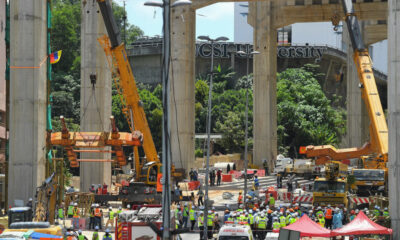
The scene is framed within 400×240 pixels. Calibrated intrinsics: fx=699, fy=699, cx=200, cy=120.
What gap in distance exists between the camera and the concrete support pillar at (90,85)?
55312 mm

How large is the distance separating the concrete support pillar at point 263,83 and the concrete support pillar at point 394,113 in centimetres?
4278

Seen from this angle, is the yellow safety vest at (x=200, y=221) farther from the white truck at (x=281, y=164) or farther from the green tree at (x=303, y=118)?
the green tree at (x=303, y=118)

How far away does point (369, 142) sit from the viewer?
158ft

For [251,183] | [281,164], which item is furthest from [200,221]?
[281,164]

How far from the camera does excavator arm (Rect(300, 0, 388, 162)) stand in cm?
4503

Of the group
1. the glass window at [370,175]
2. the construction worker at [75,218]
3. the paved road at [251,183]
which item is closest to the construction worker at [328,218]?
the glass window at [370,175]

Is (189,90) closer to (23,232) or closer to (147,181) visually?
(147,181)

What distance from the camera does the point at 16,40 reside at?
36.3 metres

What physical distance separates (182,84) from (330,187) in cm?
2523

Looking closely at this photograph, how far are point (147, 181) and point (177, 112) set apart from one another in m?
19.5

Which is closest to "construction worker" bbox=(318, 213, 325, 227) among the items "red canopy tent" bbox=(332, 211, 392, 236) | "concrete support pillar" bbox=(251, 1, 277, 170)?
"red canopy tent" bbox=(332, 211, 392, 236)

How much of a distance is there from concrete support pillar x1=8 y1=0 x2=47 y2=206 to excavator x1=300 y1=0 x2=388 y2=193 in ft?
67.0

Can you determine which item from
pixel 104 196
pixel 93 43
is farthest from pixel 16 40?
pixel 93 43

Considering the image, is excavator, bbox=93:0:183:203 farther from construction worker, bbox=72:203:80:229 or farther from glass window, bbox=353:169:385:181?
glass window, bbox=353:169:385:181
